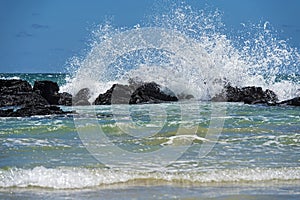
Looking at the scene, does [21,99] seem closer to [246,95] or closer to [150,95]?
[150,95]

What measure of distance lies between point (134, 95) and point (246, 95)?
420cm

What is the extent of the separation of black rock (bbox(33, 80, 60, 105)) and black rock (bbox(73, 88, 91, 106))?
83 centimetres

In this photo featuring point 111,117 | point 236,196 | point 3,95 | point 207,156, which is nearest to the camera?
point 236,196

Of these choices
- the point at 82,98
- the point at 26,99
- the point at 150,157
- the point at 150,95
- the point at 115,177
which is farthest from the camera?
the point at 82,98

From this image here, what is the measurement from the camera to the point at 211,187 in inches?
297

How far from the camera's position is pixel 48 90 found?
20.3 meters

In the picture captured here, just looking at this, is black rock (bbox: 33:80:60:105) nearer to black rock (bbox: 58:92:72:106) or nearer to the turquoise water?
black rock (bbox: 58:92:72:106)

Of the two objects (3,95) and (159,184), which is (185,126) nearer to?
(159,184)

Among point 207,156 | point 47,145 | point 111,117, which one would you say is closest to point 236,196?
point 207,156

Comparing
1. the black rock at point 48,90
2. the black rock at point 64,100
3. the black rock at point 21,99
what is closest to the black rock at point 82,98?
the black rock at point 64,100

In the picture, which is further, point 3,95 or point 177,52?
point 177,52

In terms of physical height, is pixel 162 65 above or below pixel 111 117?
above

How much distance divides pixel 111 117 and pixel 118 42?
9.56 meters

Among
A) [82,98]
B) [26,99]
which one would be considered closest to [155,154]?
[26,99]
